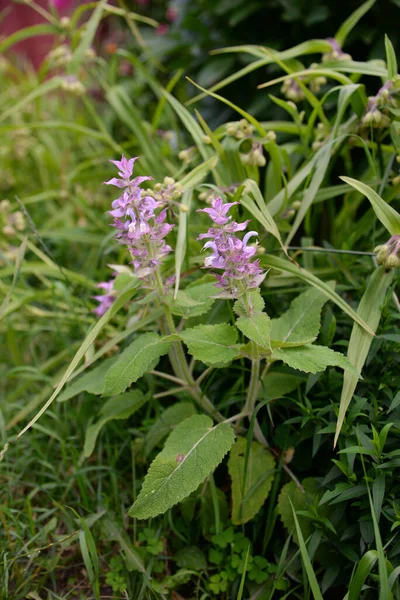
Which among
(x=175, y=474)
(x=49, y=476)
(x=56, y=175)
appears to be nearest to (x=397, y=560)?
(x=175, y=474)

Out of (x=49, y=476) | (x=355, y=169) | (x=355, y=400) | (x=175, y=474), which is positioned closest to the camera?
(x=175, y=474)

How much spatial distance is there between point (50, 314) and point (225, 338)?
0.82 meters

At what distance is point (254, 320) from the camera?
0.98 m

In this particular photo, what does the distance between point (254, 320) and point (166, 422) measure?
40 cm

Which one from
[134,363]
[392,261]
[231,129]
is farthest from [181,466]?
[231,129]

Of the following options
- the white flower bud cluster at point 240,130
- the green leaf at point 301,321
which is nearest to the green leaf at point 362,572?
the green leaf at point 301,321

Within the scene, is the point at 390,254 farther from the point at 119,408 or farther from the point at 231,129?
the point at 119,408

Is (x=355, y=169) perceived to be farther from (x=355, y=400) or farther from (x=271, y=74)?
(x=355, y=400)

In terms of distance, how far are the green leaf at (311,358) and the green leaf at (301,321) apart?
0.07m

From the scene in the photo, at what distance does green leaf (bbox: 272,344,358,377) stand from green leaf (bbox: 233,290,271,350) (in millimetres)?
55

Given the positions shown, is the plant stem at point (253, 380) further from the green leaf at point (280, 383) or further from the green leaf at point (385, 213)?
the green leaf at point (385, 213)

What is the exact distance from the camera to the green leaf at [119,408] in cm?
121

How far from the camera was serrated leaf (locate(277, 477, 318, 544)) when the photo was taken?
1.10 metres

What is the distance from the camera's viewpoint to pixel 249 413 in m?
1.14
